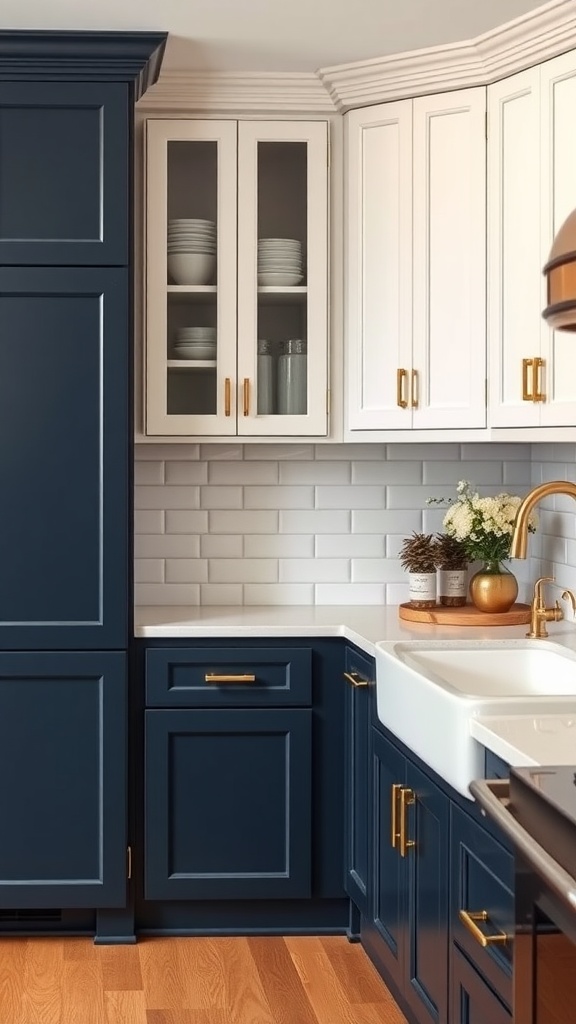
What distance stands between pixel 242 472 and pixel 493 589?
3.01 ft

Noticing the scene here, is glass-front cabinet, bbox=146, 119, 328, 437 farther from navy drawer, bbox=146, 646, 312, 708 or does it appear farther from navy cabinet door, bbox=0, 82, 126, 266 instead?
navy drawer, bbox=146, 646, 312, 708

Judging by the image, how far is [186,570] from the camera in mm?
3973

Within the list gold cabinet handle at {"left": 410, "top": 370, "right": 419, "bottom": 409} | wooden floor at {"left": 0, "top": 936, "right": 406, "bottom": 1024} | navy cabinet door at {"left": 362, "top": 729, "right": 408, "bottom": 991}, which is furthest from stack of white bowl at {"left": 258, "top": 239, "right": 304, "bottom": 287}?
wooden floor at {"left": 0, "top": 936, "right": 406, "bottom": 1024}

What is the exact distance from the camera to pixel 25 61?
11.0 feet

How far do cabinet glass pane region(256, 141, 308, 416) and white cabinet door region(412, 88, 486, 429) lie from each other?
1.15 feet

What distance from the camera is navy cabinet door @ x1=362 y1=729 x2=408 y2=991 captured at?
2.86m

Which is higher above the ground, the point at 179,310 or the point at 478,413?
the point at 179,310

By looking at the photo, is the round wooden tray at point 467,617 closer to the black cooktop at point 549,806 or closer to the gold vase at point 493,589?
the gold vase at point 493,589

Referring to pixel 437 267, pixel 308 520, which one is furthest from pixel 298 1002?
pixel 437 267

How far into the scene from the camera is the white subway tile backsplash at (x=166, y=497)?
396cm

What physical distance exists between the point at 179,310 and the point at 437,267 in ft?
2.50

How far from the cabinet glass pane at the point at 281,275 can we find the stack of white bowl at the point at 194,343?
0.48ft

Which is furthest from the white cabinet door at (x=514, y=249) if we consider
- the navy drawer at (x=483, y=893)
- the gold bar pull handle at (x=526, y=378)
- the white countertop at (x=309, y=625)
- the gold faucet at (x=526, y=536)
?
the navy drawer at (x=483, y=893)

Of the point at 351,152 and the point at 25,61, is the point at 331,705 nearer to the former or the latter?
the point at 351,152
